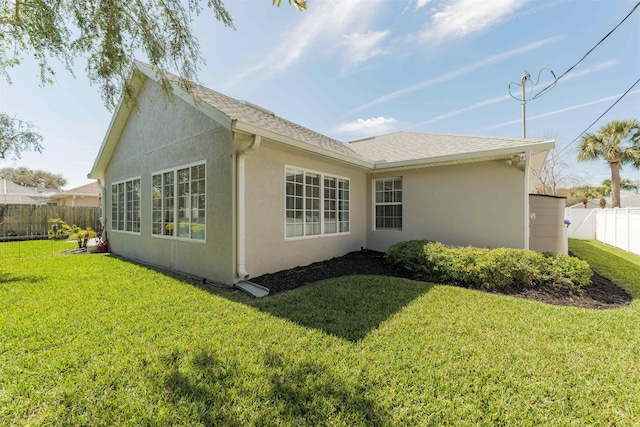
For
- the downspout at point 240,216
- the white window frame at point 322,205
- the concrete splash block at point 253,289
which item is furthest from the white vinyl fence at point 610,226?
the downspout at point 240,216

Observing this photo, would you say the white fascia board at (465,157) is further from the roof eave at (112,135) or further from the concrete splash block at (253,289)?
the roof eave at (112,135)

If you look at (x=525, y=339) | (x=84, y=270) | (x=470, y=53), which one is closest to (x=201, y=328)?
(x=525, y=339)

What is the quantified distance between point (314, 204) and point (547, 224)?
682cm

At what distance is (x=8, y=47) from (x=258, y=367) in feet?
31.1

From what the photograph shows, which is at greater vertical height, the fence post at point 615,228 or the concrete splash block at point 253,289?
the fence post at point 615,228

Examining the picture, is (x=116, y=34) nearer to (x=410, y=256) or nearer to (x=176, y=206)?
(x=176, y=206)

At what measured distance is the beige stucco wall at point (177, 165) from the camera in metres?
5.83

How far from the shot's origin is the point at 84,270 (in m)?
7.25

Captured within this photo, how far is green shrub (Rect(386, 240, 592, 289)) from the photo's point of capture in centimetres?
564

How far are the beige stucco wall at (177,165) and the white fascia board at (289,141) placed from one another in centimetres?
78

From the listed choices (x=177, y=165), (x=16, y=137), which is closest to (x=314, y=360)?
(x=177, y=165)

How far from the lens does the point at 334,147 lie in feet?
29.8

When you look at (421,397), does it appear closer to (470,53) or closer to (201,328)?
(201,328)

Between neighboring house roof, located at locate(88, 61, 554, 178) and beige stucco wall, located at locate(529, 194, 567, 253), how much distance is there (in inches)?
53.3
